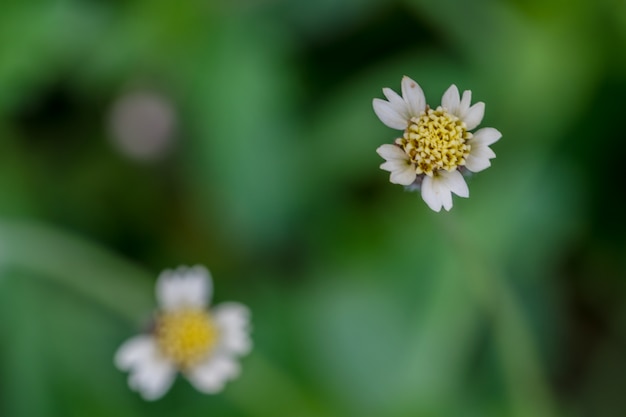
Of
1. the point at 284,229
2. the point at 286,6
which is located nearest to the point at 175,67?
the point at 286,6

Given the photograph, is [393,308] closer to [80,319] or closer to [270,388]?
[270,388]

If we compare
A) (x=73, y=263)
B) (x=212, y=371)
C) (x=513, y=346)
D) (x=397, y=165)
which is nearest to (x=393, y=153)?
(x=397, y=165)

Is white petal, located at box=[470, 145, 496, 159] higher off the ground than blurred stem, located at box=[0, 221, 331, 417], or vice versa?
blurred stem, located at box=[0, 221, 331, 417]

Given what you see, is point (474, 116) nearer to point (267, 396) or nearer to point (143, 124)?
point (267, 396)

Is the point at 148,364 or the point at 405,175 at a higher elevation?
the point at 148,364

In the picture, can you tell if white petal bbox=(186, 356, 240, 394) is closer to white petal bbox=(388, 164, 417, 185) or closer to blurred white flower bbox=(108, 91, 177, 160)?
white petal bbox=(388, 164, 417, 185)

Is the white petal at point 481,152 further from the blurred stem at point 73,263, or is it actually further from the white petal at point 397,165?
the blurred stem at point 73,263

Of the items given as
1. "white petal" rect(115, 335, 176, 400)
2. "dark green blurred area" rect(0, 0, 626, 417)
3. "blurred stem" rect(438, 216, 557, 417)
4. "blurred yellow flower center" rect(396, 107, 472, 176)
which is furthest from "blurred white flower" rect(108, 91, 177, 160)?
"blurred yellow flower center" rect(396, 107, 472, 176)
